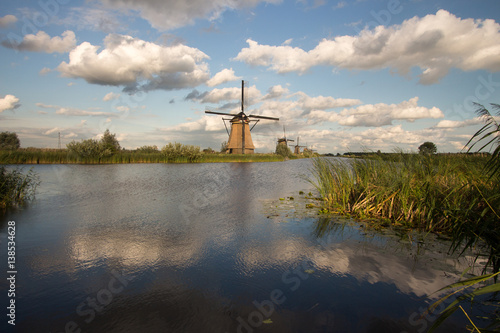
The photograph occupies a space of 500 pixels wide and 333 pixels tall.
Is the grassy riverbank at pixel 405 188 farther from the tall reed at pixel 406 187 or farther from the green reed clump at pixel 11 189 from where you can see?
the green reed clump at pixel 11 189

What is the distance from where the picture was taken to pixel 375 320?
3045mm

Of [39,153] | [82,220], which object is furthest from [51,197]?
[39,153]

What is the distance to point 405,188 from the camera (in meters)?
6.41

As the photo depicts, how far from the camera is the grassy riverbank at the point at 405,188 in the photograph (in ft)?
18.7

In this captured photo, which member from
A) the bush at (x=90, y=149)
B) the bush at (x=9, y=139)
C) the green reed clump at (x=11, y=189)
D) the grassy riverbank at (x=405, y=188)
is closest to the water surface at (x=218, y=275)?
the grassy riverbank at (x=405, y=188)

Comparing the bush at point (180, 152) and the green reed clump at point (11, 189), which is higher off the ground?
the bush at point (180, 152)

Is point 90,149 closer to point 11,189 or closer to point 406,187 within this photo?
point 11,189

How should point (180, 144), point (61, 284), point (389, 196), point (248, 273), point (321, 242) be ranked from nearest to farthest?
point (61, 284) → point (248, 273) → point (321, 242) → point (389, 196) → point (180, 144)

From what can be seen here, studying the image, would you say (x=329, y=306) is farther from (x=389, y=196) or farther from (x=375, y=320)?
(x=389, y=196)

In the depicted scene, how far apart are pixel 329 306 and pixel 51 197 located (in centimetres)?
1086

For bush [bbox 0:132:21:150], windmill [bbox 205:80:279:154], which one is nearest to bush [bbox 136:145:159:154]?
windmill [bbox 205:80:279:154]

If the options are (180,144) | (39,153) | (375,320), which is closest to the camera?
(375,320)

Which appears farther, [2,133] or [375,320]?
[2,133]

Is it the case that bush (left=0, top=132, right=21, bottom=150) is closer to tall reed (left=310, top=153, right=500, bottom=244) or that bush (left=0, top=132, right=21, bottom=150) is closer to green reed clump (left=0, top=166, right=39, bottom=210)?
green reed clump (left=0, top=166, right=39, bottom=210)
